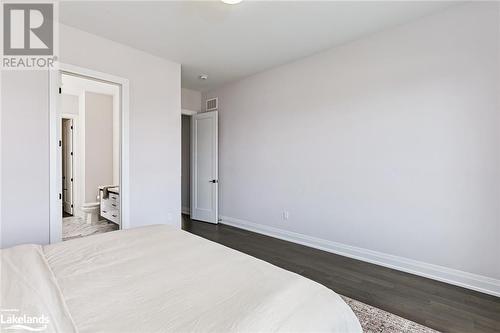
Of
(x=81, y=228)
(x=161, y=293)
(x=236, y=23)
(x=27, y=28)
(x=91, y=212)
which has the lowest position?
(x=81, y=228)

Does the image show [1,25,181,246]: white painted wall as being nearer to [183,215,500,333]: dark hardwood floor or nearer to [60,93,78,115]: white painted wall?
[183,215,500,333]: dark hardwood floor

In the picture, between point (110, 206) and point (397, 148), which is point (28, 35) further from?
point (397, 148)

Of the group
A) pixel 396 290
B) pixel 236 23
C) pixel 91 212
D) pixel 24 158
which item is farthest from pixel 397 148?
pixel 91 212

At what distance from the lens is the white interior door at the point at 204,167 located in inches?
196

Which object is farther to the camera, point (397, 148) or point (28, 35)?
point (397, 148)

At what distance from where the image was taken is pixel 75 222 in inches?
184

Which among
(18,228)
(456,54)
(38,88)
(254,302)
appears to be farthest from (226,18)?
(18,228)

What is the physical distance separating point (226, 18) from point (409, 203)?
2.89 meters

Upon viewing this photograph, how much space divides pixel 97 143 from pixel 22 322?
5016 millimetres

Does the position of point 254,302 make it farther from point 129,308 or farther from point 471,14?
point 471,14

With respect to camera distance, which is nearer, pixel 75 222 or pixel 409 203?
pixel 409 203

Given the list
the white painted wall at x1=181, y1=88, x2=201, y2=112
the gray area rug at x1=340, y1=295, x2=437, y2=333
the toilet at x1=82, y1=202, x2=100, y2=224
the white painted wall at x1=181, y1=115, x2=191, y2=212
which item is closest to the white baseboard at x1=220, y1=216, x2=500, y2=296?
the gray area rug at x1=340, y1=295, x2=437, y2=333

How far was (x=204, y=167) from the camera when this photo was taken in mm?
5199

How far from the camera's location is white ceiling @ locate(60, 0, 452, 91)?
2.47 meters
